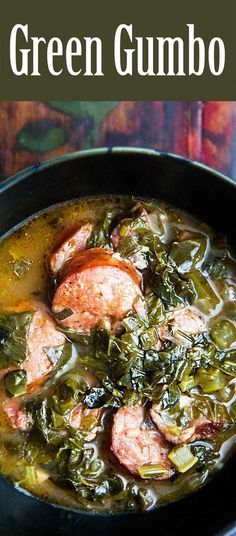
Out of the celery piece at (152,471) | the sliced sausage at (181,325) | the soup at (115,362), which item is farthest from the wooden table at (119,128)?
the celery piece at (152,471)

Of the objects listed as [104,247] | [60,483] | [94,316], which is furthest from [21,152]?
[60,483]

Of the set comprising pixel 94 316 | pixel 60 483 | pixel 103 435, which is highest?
pixel 94 316

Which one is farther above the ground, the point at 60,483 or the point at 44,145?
the point at 44,145

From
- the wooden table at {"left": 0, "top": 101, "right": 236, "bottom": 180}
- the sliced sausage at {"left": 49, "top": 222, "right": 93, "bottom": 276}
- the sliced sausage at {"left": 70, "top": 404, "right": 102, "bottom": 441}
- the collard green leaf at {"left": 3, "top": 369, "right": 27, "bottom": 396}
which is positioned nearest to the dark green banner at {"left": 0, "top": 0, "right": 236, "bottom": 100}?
the wooden table at {"left": 0, "top": 101, "right": 236, "bottom": 180}

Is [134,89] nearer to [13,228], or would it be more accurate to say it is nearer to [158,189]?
[158,189]

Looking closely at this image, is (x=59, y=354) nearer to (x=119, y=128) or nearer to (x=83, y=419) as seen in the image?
(x=83, y=419)

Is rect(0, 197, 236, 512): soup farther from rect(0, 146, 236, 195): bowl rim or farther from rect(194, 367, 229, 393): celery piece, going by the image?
rect(0, 146, 236, 195): bowl rim

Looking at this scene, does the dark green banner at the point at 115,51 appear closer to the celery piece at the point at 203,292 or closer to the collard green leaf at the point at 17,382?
the celery piece at the point at 203,292
